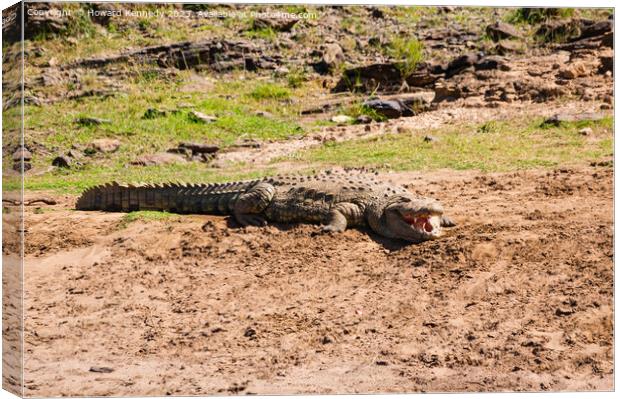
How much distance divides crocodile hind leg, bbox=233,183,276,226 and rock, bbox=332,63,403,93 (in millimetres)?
1649

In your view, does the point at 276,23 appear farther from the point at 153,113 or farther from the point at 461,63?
the point at 461,63

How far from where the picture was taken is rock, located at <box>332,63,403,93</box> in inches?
423

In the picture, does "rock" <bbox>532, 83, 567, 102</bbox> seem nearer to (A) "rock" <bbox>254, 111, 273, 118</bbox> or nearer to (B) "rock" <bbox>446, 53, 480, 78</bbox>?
(B) "rock" <bbox>446, 53, 480, 78</bbox>

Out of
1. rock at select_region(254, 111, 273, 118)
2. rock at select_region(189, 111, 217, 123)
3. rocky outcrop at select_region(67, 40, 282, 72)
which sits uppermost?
rocky outcrop at select_region(67, 40, 282, 72)

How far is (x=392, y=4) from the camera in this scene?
762 centimetres

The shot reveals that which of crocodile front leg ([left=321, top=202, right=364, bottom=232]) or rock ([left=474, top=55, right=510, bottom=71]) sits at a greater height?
rock ([left=474, top=55, right=510, bottom=71])

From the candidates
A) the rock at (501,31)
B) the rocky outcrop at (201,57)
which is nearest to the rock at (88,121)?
the rocky outcrop at (201,57)

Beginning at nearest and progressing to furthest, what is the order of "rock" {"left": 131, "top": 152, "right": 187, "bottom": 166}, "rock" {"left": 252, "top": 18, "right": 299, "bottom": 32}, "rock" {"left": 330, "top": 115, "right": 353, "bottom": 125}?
"rock" {"left": 252, "top": 18, "right": 299, "bottom": 32} < "rock" {"left": 330, "top": 115, "right": 353, "bottom": 125} < "rock" {"left": 131, "top": 152, "right": 187, "bottom": 166}

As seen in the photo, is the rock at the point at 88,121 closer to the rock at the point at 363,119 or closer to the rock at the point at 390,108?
the rock at the point at 363,119

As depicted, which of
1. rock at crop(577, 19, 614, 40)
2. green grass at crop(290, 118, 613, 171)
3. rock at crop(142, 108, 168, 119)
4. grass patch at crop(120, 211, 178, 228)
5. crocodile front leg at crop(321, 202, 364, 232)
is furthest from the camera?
rock at crop(142, 108, 168, 119)

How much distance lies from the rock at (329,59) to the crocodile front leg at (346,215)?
1744 mm

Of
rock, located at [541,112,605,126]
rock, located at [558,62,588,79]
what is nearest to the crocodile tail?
rock, located at [541,112,605,126]

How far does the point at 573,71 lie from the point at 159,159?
4925 millimetres

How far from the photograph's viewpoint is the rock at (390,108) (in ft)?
36.2
